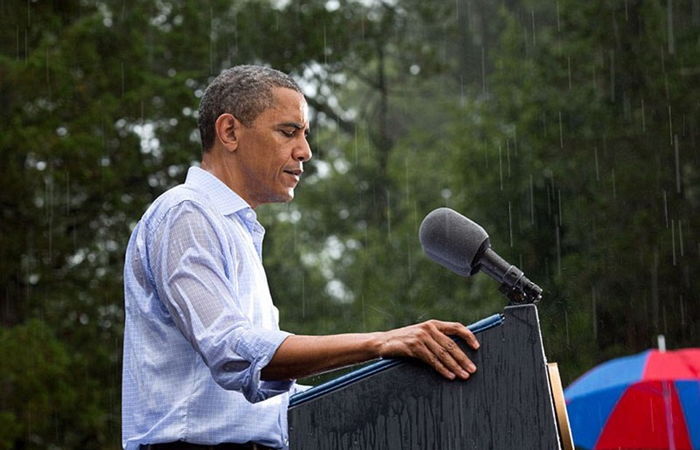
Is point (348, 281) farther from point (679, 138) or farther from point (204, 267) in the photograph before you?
point (204, 267)

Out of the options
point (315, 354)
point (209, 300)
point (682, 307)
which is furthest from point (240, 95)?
point (682, 307)

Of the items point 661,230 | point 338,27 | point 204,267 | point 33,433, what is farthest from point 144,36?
point 204,267

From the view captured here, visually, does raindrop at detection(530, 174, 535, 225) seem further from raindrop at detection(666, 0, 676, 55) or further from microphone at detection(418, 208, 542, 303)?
microphone at detection(418, 208, 542, 303)

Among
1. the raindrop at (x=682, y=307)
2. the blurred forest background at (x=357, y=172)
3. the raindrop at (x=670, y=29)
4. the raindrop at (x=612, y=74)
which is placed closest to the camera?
the blurred forest background at (x=357, y=172)

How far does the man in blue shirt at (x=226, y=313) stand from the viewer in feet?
6.57

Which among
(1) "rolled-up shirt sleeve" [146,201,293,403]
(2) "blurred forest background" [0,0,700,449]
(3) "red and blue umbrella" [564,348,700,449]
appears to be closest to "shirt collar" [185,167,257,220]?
(1) "rolled-up shirt sleeve" [146,201,293,403]

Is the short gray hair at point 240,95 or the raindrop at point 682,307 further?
the raindrop at point 682,307

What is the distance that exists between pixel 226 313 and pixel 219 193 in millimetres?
366

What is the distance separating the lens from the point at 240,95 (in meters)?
2.40

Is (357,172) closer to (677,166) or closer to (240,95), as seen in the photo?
(677,166)

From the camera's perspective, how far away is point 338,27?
631 inches

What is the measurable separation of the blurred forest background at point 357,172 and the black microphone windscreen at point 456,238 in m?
8.53

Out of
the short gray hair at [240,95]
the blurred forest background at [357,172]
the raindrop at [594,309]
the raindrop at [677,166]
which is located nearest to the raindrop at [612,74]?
the blurred forest background at [357,172]

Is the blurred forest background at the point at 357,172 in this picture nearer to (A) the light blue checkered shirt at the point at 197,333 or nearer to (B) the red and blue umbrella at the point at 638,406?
(B) the red and blue umbrella at the point at 638,406
